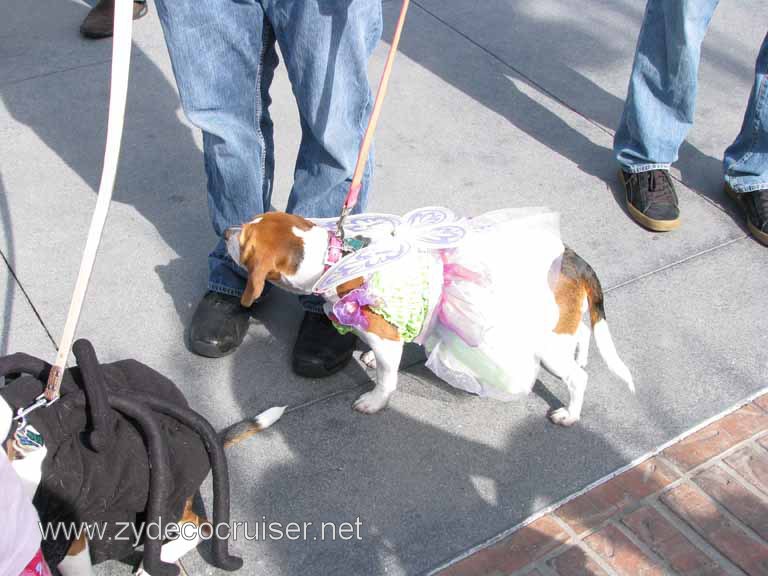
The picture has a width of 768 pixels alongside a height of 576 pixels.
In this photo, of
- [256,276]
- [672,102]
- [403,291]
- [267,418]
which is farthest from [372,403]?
[672,102]

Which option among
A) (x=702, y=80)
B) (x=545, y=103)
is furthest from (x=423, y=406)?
(x=702, y=80)

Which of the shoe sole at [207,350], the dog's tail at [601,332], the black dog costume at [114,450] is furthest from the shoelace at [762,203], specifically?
the black dog costume at [114,450]

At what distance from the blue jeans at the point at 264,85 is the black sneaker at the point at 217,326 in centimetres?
15

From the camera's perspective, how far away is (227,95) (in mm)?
2822

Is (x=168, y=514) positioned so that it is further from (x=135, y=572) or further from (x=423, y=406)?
(x=423, y=406)

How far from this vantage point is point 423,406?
9.68ft

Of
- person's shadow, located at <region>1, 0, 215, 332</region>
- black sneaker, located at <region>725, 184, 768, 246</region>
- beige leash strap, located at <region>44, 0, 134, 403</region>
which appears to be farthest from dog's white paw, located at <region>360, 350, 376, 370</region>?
black sneaker, located at <region>725, 184, 768, 246</region>

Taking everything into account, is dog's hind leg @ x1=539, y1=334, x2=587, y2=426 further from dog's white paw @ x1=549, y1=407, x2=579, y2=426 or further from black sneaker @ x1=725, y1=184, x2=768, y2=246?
black sneaker @ x1=725, y1=184, x2=768, y2=246

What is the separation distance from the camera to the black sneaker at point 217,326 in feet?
10.1

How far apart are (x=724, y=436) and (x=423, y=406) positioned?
1.08 m

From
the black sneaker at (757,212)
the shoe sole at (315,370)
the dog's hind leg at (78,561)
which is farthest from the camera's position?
the black sneaker at (757,212)

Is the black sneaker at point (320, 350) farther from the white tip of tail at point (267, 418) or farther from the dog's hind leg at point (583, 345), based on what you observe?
the dog's hind leg at point (583, 345)

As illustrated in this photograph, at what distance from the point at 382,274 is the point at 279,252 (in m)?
0.34

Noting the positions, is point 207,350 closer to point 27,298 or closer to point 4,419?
point 27,298
